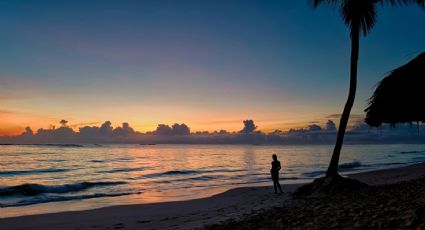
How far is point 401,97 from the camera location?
13.5 metres

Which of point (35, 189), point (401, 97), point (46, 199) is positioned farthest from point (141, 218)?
point (35, 189)

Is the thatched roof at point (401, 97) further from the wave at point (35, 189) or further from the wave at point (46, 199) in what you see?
the wave at point (35, 189)

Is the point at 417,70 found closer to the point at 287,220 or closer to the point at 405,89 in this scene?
the point at 405,89

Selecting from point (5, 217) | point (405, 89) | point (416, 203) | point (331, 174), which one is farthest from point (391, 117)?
point (5, 217)

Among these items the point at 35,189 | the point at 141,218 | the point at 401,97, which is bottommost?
the point at 35,189

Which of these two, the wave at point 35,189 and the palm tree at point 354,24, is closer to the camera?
the palm tree at point 354,24

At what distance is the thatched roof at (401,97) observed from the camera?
41.5ft

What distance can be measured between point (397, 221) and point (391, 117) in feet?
32.0

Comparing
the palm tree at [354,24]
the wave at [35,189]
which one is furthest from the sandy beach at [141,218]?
the wave at [35,189]

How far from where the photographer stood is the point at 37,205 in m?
19.6

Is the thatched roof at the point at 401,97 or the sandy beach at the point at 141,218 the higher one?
the thatched roof at the point at 401,97

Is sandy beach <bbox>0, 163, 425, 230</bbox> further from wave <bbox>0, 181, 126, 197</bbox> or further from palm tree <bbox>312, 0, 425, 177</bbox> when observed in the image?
wave <bbox>0, 181, 126, 197</bbox>

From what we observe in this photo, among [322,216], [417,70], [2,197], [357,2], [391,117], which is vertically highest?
[357,2]

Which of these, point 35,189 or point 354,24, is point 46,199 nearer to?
point 35,189
